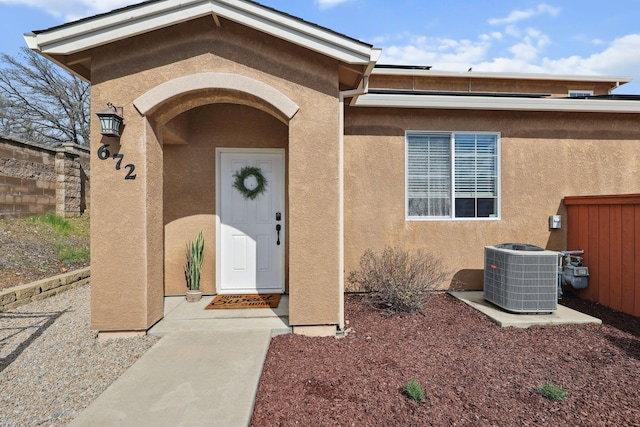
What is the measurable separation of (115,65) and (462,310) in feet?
18.1

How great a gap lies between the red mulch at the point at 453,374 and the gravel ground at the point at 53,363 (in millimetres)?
1490

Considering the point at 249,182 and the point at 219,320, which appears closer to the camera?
the point at 219,320

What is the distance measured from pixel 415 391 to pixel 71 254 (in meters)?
7.13

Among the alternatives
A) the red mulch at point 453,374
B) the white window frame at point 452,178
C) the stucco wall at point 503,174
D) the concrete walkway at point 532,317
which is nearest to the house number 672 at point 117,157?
the red mulch at point 453,374

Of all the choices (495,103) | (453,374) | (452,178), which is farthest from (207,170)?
(495,103)

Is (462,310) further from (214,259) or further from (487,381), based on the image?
(214,259)

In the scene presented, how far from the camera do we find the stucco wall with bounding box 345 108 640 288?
543 cm

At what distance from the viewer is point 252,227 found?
5359mm

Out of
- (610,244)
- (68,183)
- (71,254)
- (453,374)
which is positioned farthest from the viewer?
(68,183)

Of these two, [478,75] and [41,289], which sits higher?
[478,75]

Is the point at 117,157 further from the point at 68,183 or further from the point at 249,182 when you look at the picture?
the point at 68,183

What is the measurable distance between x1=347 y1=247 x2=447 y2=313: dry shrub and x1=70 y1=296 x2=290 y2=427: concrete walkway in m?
1.58

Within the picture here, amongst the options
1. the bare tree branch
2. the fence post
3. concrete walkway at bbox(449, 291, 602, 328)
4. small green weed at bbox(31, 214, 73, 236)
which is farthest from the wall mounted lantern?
the bare tree branch

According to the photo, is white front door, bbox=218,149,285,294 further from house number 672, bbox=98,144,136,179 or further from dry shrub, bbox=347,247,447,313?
house number 672, bbox=98,144,136,179
